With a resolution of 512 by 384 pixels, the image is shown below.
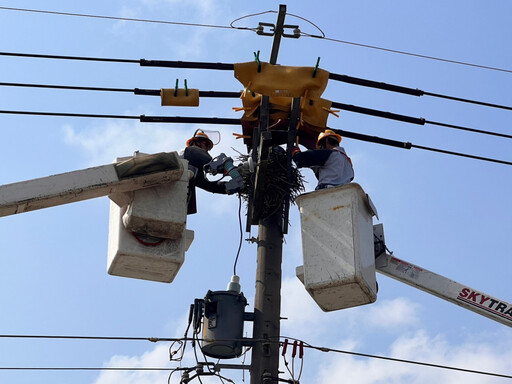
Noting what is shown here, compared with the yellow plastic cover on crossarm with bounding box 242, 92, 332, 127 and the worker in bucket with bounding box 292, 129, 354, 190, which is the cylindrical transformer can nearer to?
the worker in bucket with bounding box 292, 129, 354, 190

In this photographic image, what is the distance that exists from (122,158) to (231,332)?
1.58 m

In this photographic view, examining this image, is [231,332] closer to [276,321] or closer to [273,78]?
[276,321]

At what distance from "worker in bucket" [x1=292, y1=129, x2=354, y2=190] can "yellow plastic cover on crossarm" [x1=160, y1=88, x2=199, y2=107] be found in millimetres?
1062

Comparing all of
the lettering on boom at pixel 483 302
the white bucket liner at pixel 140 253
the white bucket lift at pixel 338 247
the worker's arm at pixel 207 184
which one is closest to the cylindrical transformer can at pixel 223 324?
the white bucket liner at pixel 140 253

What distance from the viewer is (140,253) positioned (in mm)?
7188

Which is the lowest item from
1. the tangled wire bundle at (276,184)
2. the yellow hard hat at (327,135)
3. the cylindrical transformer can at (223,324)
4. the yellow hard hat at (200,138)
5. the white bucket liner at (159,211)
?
the cylindrical transformer can at (223,324)

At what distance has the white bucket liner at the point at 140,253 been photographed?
7.19m

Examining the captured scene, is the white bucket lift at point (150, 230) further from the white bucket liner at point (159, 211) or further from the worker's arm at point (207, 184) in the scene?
the worker's arm at point (207, 184)

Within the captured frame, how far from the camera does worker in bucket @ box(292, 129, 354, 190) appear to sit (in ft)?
27.8

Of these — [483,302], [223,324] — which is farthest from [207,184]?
[483,302]

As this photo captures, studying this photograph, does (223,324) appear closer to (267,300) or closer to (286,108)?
(267,300)

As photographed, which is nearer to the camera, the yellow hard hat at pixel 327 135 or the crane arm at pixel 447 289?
the crane arm at pixel 447 289

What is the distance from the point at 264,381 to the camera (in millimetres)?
7352

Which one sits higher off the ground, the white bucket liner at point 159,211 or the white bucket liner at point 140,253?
the white bucket liner at point 159,211
